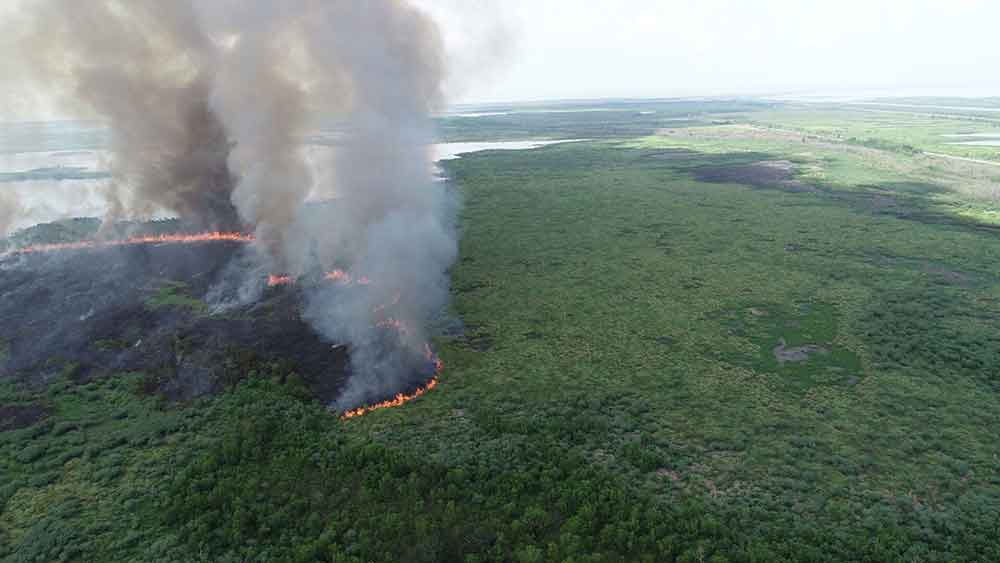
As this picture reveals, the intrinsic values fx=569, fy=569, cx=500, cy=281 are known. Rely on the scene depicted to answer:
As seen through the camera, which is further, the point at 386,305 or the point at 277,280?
the point at 277,280

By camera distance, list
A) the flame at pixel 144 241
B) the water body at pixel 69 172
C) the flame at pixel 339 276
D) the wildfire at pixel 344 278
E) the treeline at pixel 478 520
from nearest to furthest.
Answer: the treeline at pixel 478 520 < the wildfire at pixel 344 278 < the flame at pixel 339 276 < the flame at pixel 144 241 < the water body at pixel 69 172

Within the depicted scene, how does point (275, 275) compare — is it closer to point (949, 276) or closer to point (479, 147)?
point (949, 276)

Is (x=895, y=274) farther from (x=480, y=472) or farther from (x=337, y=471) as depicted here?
(x=337, y=471)

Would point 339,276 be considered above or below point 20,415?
above

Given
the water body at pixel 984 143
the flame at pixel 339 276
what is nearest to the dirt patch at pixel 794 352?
the flame at pixel 339 276

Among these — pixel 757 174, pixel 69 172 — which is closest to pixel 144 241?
pixel 69 172

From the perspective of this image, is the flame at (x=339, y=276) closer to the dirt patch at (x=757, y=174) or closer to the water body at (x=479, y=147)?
the dirt patch at (x=757, y=174)

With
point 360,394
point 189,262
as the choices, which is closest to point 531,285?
point 360,394
